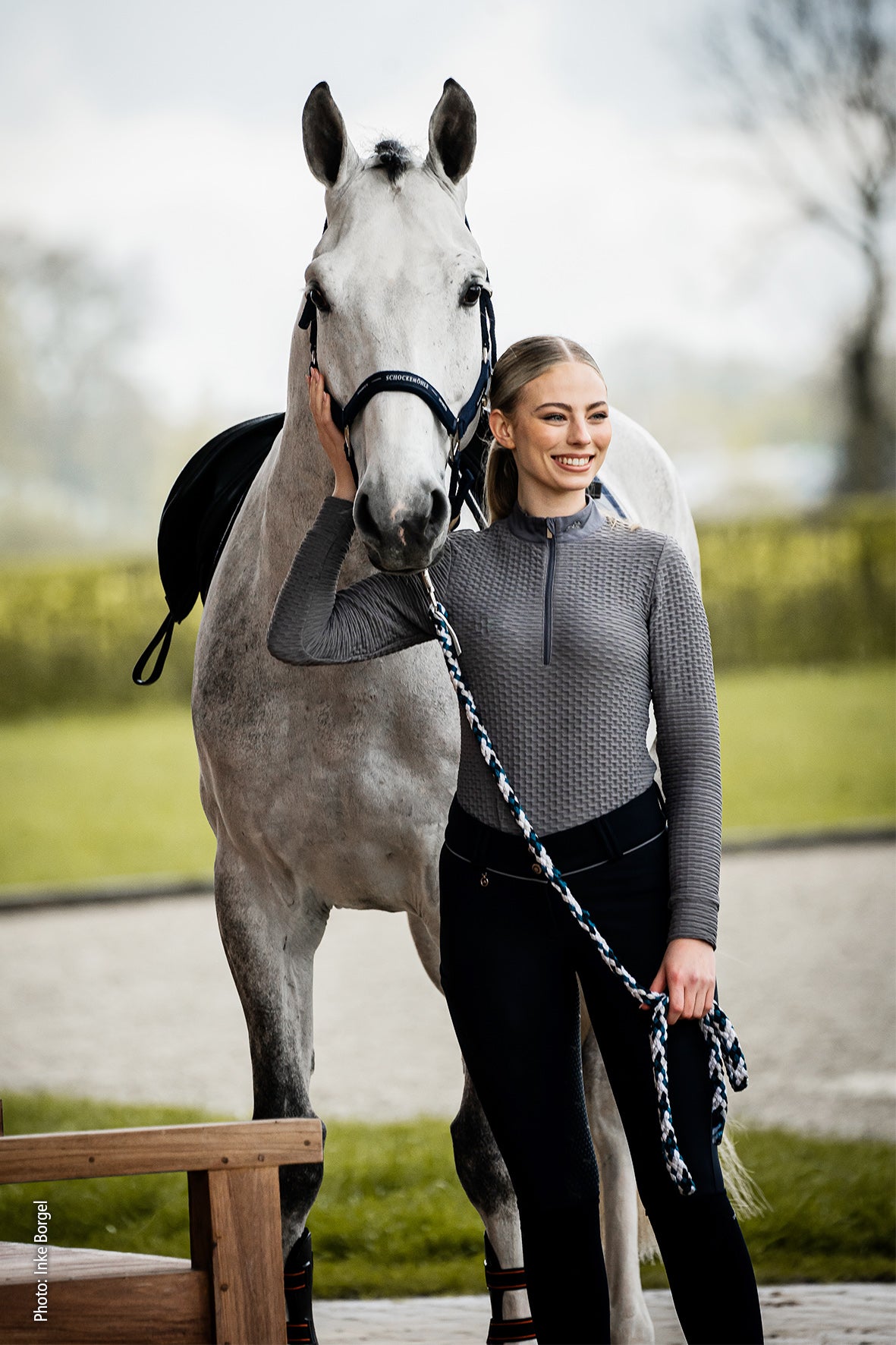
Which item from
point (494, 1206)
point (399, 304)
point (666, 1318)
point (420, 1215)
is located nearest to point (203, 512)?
point (399, 304)

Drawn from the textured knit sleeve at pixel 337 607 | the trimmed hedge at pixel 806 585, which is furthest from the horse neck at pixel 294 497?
the trimmed hedge at pixel 806 585

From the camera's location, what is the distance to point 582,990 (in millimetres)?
1904

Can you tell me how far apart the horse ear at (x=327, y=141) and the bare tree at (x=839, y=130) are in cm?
1470

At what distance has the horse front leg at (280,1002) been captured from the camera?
2609 mm

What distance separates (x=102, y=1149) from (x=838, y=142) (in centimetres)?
1641

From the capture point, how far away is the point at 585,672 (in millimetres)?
1849

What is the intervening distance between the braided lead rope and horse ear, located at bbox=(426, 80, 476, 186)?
3.05 ft

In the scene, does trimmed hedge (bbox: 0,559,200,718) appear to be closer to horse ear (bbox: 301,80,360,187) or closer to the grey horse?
the grey horse

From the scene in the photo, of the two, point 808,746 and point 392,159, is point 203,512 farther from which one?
point 808,746

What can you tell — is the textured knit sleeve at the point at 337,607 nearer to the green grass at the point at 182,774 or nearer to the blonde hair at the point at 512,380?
the blonde hair at the point at 512,380

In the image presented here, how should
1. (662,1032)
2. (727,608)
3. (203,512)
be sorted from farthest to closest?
(727,608) → (203,512) → (662,1032)

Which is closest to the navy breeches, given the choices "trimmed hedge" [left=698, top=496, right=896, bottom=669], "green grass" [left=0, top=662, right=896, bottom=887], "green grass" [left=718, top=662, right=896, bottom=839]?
"green grass" [left=0, top=662, right=896, bottom=887]

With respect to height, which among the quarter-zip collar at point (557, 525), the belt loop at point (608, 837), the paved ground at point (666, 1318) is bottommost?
the paved ground at point (666, 1318)

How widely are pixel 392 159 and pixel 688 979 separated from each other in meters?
1.26
